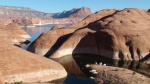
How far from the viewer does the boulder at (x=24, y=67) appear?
40.4 m

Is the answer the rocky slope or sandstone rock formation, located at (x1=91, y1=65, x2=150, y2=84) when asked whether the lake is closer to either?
the rocky slope

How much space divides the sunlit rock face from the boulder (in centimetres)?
2172

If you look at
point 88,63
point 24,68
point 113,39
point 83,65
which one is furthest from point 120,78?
point 113,39

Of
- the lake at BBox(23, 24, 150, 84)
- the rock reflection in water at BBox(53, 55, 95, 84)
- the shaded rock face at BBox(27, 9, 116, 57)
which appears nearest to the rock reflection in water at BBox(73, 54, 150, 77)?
the lake at BBox(23, 24, 150, 84)

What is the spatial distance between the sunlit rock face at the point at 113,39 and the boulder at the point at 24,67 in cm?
2172

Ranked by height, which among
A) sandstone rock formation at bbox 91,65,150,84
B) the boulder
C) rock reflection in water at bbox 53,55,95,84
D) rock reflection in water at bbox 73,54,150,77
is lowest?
rock reflection in water at bbox 53,55,95,84

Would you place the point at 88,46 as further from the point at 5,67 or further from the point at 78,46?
the point at 5,67

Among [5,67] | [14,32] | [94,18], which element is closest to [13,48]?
[5,67]

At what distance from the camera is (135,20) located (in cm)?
6962

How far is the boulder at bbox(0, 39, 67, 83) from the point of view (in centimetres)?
4043

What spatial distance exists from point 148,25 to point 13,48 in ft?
123

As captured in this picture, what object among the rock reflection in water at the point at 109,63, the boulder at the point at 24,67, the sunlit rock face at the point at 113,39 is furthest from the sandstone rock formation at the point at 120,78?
the sunlit rock face at the point at 113,39

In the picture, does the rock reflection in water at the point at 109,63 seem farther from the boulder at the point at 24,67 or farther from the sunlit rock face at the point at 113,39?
the boulder at the point at 24,67

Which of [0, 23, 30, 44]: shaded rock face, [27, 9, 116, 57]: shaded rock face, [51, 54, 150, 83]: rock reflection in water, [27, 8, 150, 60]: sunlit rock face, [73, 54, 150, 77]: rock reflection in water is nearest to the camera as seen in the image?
[51, 54, 150, 83]: rock reflection in water
